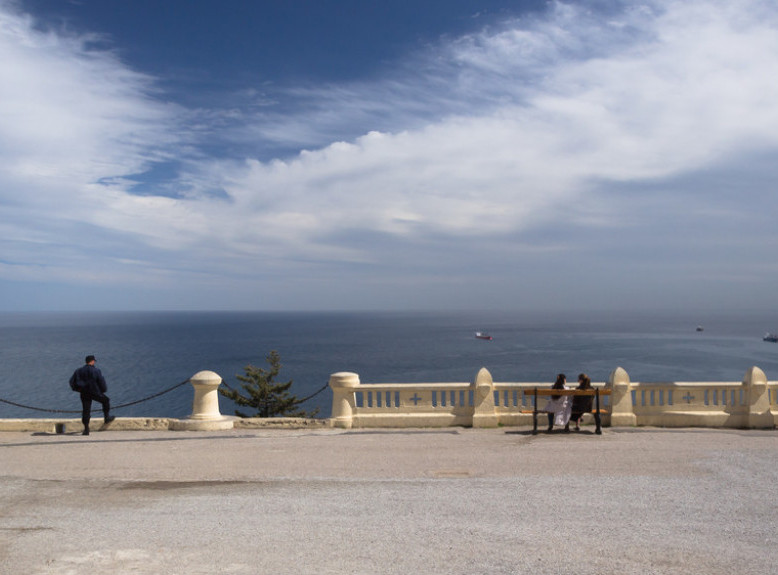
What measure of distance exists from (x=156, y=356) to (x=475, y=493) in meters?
116

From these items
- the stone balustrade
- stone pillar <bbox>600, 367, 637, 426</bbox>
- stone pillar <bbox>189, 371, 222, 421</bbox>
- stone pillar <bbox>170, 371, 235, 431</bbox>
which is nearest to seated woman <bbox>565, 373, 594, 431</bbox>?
the stone balustrade

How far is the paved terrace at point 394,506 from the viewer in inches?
224

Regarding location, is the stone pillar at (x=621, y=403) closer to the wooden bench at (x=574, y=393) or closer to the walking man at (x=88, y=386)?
the wooden bench at (x=574, y=393)

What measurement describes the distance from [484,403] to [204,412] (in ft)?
19.2

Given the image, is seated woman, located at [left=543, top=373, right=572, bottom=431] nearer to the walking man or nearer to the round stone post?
the round stone post

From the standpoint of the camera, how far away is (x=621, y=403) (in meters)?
13.5

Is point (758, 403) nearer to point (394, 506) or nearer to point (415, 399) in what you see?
point (415, 399)

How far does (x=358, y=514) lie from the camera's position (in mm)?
7051

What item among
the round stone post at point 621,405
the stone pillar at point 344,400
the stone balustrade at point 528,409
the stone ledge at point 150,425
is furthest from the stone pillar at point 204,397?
the round stone post at point 621,405

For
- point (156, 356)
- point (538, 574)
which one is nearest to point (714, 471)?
point (538, 574)

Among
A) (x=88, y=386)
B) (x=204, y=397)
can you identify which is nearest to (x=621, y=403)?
(x=204, y=397)

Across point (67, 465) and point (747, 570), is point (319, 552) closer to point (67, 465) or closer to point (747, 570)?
point (747, 570)

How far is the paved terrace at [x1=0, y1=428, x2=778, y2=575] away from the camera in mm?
5680

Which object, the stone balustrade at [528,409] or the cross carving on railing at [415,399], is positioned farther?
the cross carving on railing at [415,399]
